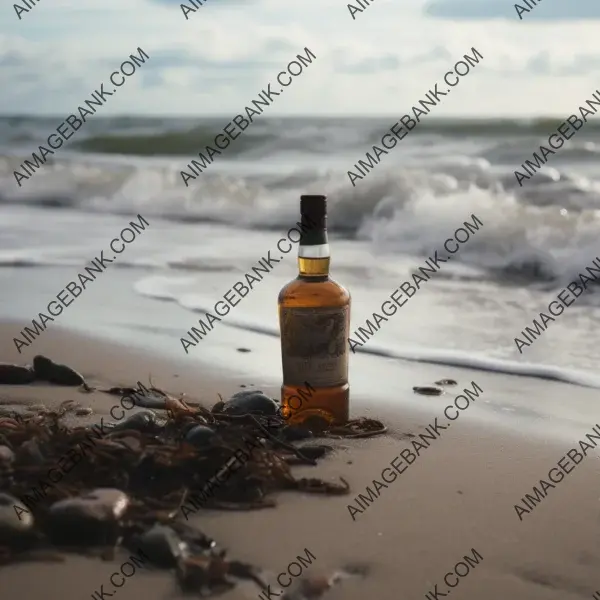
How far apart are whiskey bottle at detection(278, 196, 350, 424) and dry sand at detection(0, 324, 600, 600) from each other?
16cm

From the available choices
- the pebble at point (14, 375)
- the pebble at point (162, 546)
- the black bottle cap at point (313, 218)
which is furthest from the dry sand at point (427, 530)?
the pebble at point (14, 375)

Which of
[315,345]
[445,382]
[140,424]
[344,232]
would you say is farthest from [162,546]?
[344,232]

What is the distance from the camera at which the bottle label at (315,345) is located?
2.43m

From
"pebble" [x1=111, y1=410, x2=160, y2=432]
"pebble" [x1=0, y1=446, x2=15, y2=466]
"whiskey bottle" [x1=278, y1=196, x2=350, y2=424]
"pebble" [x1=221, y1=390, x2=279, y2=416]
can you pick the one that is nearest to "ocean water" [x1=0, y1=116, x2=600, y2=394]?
"pebble" [x1=221, y1=390, x2=279, y2=416]

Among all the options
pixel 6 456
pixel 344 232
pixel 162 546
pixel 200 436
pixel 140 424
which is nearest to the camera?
pixel 162 546

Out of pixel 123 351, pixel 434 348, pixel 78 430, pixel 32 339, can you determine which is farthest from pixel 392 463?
pixel 32 339

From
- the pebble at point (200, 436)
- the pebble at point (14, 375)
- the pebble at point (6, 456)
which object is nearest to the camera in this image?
the pebble at point (6, 456)

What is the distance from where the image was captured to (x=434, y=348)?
3.56 metres

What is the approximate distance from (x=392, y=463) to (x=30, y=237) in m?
5.42

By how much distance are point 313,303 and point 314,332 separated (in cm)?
11

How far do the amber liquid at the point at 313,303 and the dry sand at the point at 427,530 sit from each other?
0.14m

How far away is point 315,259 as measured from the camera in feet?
8.06

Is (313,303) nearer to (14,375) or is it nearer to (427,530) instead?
(427,530)

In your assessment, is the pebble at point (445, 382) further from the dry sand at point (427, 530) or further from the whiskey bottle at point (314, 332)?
the whiskey bottle at point (314, 332)
